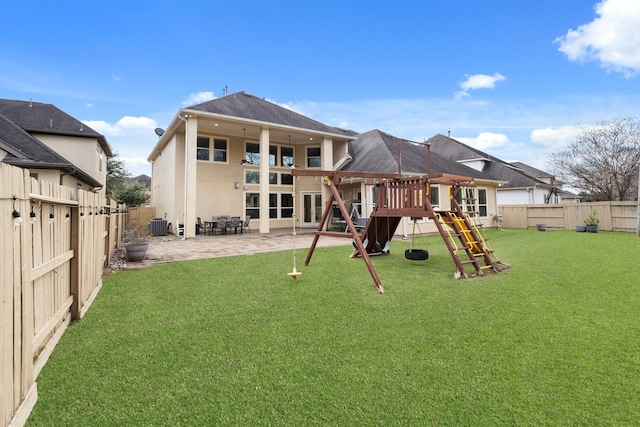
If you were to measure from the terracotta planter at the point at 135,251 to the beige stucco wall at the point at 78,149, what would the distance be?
1075cm

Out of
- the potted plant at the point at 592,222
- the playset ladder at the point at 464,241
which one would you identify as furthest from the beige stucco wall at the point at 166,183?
the potted plant at the point at 592,222

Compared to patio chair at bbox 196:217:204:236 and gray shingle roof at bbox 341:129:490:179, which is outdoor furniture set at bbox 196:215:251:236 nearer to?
patio chair at bbox 196:217:204:236

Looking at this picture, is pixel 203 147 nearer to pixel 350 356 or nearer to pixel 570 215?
pixel 350 356

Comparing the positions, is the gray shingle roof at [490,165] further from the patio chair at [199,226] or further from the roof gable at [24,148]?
the roof gable at [24,148]

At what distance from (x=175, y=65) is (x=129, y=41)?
7.41ft

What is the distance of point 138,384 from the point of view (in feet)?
7.54

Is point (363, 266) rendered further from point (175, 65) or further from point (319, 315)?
point (175, 65)

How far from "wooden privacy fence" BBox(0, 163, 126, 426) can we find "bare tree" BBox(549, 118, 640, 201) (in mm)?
28310

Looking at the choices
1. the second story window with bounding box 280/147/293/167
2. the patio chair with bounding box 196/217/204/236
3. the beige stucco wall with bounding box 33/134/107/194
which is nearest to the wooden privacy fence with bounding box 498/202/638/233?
the second story window with bounding box 280/147/293/167

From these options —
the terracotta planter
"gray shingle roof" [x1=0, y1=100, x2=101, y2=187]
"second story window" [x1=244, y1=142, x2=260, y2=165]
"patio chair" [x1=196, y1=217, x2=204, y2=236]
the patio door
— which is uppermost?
"second story window" [x1=244, y1=142, x2=260, y2=165]

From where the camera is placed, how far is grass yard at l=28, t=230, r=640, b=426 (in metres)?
1.99

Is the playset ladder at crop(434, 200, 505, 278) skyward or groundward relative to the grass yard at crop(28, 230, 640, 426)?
skyward

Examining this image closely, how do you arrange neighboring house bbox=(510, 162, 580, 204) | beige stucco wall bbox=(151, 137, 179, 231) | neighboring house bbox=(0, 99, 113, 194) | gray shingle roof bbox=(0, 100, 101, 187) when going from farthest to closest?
neighboring house bbox=(510, 162, 580, 204) → beige stucco wall bbox=(151, 137, 179, 231) → neighboring house bbox=(0, 99, 113, 194) → gray shingle roof bbox=(0, 100, 101, 187)

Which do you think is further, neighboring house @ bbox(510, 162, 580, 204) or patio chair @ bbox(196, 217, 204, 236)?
neighboring house @ bbox(510, 162, 580, 204)
